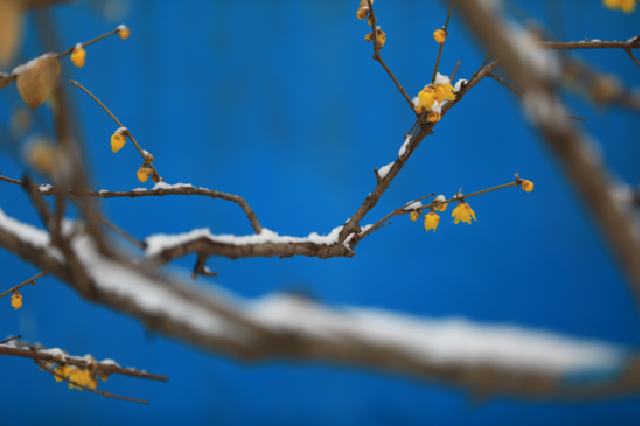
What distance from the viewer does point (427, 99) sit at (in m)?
0.49

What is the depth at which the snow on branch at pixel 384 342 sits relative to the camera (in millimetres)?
131

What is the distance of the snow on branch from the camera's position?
0.13 m

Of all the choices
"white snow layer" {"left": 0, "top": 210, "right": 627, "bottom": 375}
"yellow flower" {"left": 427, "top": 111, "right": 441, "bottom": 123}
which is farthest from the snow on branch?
"yellow flower" {"left": 427, "top": 111, "right": 441, "bottom": 123}

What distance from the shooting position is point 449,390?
147 mm

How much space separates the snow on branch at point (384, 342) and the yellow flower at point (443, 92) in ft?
1.31

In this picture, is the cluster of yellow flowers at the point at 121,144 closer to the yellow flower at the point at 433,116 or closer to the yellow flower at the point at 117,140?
the yellow flower at the point at 117,140

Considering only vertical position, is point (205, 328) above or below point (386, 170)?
below

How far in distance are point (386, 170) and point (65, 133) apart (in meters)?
0.44

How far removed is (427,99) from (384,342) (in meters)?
0.41

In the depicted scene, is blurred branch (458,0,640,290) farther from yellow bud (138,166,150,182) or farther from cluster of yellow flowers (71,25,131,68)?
yellow bud (138,166,150,182)

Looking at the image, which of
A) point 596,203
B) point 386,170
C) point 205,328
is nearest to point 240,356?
point 205,328

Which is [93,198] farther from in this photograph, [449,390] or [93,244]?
[449,390]

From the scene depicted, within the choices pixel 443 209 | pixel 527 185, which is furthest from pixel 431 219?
pixel 527 185

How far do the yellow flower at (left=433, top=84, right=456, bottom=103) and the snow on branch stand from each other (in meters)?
0.40
